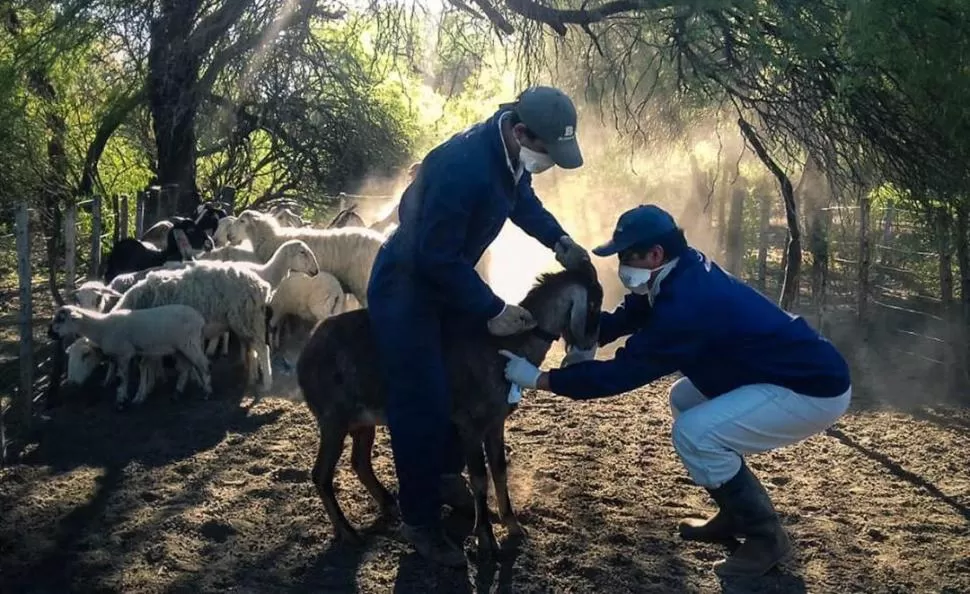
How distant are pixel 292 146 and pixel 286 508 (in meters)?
15.4

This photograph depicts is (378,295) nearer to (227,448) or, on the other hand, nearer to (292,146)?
(227,448)

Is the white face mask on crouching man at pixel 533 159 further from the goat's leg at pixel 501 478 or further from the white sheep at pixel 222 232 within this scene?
the white sheep at pixel 222 232

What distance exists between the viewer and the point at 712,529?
5652 millimetres

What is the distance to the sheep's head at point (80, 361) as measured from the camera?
30.5 feet

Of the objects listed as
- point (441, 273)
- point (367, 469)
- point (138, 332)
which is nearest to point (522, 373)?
point (441, 273)

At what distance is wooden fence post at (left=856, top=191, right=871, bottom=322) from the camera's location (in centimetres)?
1211

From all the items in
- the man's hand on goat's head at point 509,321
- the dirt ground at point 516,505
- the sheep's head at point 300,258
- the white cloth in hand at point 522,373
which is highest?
the man's hand on goat's head at point 509,321

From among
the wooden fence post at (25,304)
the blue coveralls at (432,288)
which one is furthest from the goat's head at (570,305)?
the wooden fence post at (25,304)

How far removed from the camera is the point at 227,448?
769 cm

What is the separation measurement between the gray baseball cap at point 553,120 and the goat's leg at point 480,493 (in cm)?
162

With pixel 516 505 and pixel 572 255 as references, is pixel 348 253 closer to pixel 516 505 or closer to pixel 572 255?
pixel 516 505

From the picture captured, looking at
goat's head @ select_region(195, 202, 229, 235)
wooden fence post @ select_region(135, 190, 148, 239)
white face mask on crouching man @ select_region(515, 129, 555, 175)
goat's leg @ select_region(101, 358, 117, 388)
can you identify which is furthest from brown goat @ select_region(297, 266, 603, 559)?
wooden fence post @ select_region(135, 190, 148, 239)

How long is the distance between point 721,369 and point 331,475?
226 cm

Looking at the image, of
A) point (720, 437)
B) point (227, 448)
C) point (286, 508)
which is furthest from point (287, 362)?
point (720, 437)
